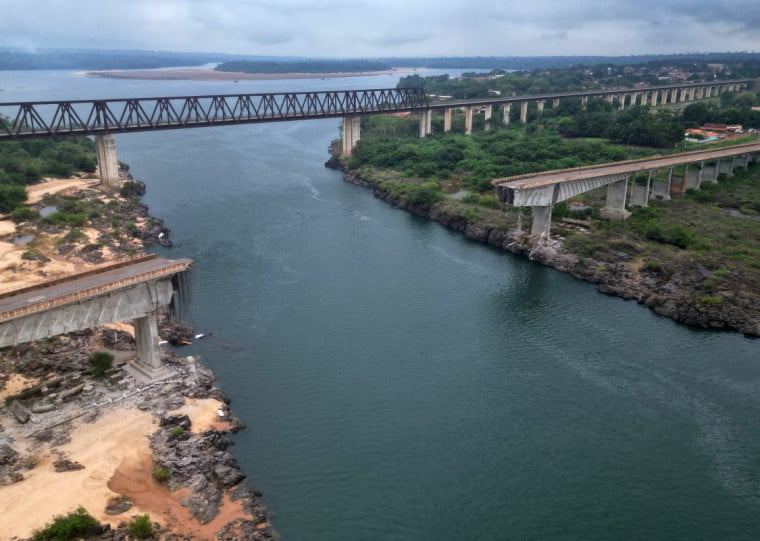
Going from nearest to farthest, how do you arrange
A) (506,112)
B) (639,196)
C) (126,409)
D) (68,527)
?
(68,527) < (126,409) < (639,196) < (506,112)

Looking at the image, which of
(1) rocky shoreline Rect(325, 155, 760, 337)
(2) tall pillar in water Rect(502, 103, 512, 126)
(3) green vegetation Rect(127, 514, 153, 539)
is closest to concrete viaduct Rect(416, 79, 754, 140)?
(2) tall pillar in water Rect(502, 103, 512, 126)

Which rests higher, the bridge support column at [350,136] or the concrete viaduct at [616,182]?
the bridge support column at [350,136]

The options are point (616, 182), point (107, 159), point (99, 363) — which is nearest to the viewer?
point (99, 363)

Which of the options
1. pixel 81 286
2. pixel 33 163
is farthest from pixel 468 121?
pixel 81 286

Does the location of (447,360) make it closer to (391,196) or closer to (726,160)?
(391,196)

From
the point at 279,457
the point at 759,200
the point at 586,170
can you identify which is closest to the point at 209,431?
the point at 279,457

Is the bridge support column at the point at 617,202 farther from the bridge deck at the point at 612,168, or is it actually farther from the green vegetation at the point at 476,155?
the green vegetation at the point at 476,155

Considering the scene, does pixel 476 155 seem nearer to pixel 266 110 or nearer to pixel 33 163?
pixel 266 110

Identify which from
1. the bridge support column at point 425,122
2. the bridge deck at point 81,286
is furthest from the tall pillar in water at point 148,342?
the bridge support column at point 425,122
